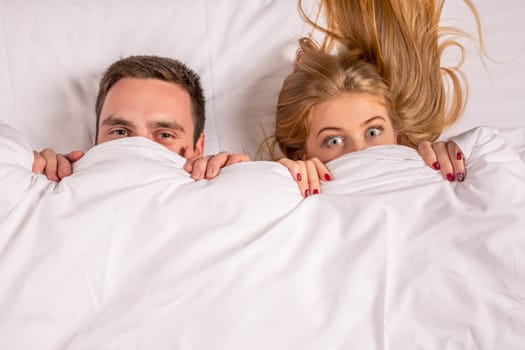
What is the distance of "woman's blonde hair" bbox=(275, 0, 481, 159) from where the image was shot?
5.02ft

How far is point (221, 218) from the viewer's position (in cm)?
100

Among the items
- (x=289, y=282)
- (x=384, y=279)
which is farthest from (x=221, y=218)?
(x=384, y=279)

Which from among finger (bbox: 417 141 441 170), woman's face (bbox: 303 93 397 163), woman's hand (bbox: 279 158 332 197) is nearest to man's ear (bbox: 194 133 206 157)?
woman's face (bbox: 303 93 397 163)

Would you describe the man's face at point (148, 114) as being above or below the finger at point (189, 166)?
above

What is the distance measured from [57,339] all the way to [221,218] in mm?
305

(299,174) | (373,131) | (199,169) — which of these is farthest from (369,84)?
(199,169)

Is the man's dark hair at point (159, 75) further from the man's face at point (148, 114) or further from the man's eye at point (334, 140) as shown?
the man's eye at point (334, 140)

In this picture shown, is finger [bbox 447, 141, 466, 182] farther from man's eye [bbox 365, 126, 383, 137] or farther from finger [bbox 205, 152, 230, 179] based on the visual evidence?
finger [bbox 205, 152, 230, 179]

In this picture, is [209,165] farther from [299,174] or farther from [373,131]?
[373,131]

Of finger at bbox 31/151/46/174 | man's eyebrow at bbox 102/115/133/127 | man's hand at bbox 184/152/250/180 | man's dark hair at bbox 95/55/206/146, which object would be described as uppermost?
man's dark hair at bbox 95/55/206/146

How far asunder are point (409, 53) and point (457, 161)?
1.68 ft

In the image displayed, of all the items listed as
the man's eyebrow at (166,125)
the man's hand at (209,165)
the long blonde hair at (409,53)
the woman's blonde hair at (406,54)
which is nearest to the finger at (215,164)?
the man's hand at (209,165)

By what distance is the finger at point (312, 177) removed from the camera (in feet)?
3.65

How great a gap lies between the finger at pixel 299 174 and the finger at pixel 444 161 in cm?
26
